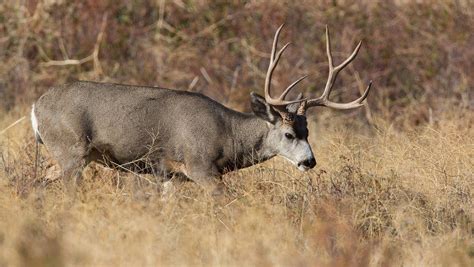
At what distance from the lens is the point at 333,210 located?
24.5ft

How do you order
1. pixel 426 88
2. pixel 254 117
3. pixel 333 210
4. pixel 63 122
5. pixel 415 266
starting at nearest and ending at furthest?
pixel 415 266
pixel 333 210
pixel 63 122
pixel 254 117
pixel 426 88

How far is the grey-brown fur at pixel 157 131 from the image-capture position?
8.82 metres

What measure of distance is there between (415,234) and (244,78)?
26.3 feet

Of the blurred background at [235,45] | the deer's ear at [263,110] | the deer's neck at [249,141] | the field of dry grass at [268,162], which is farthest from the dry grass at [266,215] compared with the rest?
the blurred background at [235,45]

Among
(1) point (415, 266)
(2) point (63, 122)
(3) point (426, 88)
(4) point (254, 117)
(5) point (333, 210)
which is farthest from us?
(3) point (426, 88)

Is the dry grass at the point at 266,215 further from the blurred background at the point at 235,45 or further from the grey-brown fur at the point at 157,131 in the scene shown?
the blurred background at the point at 235,45

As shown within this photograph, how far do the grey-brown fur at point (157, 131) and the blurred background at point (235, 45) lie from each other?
532 cm

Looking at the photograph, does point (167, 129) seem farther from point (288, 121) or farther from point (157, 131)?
point (288, 121)

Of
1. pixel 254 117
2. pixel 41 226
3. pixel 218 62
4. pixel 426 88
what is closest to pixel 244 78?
pixel 218 62

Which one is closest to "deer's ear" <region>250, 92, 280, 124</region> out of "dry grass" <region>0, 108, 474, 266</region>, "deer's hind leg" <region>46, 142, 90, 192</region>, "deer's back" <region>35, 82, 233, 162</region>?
"deer's back" <region>35, 82, 233, 162</region>

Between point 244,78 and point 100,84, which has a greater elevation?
point 100,84

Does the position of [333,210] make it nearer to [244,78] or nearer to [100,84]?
[100,84]

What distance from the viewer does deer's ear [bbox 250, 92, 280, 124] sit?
366 inches

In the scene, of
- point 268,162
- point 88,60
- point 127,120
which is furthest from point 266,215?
point 88,60
